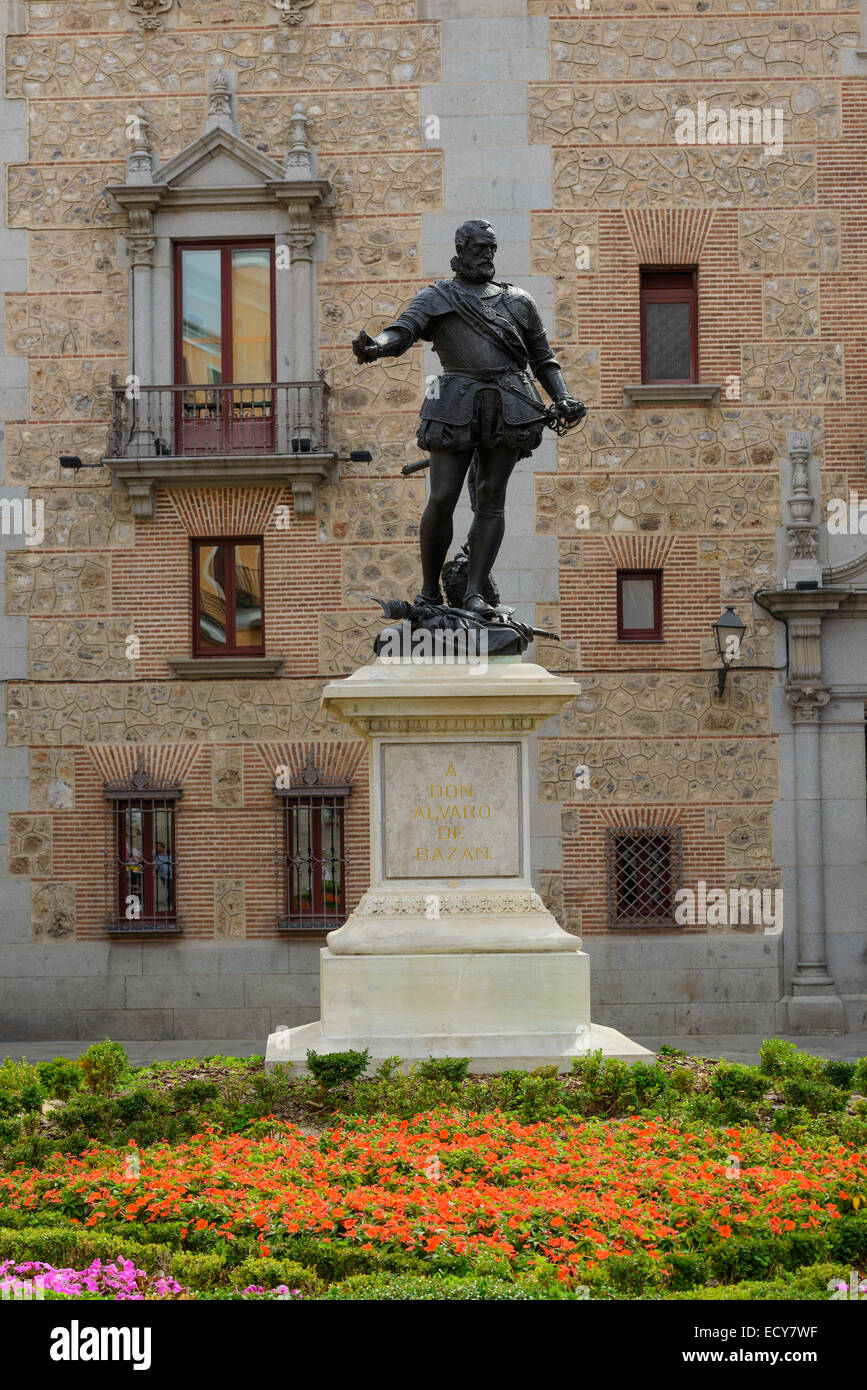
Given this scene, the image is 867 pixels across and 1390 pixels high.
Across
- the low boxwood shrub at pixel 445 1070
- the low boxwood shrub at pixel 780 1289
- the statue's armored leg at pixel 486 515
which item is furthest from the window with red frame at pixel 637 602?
the low boxwood shrub at pixel 780 1289

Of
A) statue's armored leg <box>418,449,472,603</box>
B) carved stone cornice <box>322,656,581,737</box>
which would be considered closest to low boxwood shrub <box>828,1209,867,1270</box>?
carved stone cornice <box>322,656,581,737</box>

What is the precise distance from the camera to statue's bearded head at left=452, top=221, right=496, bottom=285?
10.4 metres

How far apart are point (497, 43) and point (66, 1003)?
12790mm

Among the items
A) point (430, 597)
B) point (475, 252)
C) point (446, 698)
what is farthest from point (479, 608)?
point (475, 252)

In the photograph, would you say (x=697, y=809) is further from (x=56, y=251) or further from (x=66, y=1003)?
(x=56, y=251)

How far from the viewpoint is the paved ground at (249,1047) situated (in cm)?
1784

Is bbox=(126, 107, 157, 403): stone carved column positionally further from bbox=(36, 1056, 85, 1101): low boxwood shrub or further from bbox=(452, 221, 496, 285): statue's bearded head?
bbox=(36, 1056, 85, 1101): low boxwood shrub

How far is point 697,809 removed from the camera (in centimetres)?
1973

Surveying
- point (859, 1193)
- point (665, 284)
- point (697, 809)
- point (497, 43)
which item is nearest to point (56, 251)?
point (497, 43)

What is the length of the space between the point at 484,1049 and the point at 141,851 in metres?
10.8

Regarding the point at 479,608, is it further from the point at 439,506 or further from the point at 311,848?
the point at 311,848

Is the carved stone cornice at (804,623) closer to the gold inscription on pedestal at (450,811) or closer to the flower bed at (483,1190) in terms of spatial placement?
the gold inscription on pedestal at (450,811)

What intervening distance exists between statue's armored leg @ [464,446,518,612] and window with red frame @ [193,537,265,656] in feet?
32.0
